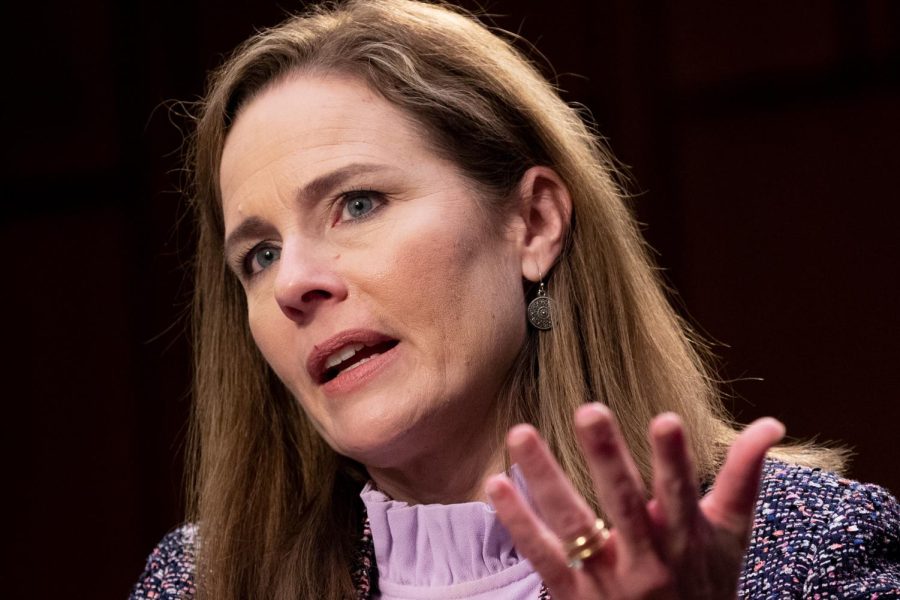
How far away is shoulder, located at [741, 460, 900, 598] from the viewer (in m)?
1.41

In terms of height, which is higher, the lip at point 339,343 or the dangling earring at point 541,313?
the lip at point 339,343

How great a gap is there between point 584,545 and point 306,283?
0.63m

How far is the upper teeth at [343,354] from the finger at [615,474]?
610 millimetres

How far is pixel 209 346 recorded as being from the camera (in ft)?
6.27

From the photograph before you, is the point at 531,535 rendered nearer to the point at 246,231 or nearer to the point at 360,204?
the point at 360,204

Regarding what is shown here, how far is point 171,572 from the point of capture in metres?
1.88

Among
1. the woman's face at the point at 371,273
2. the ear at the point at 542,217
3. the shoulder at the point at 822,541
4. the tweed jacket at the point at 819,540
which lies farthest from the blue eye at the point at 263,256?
the shoulder at the point at 822,541

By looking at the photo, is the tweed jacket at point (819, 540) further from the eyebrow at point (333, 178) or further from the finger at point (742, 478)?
the eyebrow at point (333, 178)

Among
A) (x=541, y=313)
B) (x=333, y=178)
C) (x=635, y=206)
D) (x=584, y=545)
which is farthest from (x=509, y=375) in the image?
(x=635, y=206)

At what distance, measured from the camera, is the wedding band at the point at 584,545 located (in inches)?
39.8

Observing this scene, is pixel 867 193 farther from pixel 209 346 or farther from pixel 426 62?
pixel 209 346

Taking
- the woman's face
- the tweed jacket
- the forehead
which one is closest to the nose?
the woman's face

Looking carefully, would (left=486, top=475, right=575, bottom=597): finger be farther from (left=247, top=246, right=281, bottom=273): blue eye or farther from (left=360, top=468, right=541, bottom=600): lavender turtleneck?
(left=247, top=246, right=281, bottom=273): blue eye

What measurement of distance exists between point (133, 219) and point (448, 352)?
5.17 ft
